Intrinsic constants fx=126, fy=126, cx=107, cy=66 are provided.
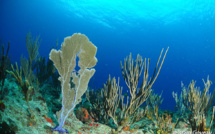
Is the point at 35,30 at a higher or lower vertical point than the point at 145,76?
higher

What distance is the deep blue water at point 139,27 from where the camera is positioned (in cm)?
2484

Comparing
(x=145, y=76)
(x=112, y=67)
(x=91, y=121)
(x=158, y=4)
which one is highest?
(x=112, y=67)

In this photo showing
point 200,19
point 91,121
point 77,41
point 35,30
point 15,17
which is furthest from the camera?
point 35,30

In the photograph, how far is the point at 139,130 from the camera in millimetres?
4020

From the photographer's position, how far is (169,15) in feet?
84.7

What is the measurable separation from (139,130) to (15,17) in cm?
8458

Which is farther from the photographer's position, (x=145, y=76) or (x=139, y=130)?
(x=139, y=130)

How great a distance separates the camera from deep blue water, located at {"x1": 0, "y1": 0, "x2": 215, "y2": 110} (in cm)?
2484

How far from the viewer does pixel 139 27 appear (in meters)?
35.7

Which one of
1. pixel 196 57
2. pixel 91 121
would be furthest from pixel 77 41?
pixel 196 57

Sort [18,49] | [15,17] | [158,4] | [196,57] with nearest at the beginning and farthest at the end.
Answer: [158,4], [196,57], [15,17], [18,49]

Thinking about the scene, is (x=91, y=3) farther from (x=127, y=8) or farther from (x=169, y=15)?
(x=169, y=15)

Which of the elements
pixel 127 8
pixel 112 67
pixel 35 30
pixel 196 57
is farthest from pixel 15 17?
pixel 196 57

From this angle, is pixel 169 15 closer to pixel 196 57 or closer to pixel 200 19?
pixel 200 19
